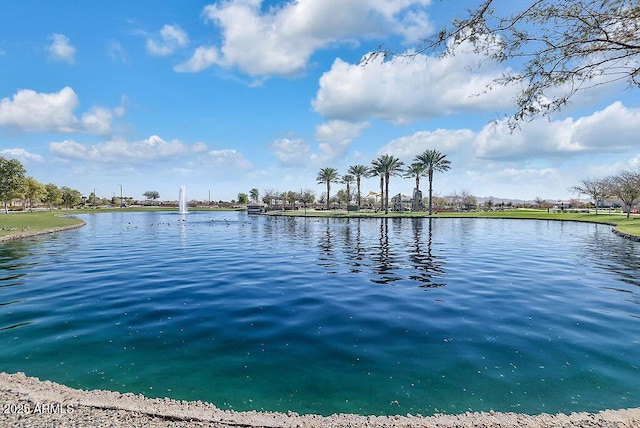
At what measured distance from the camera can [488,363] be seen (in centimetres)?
644

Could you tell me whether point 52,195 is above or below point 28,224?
above

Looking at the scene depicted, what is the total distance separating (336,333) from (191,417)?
3993mm

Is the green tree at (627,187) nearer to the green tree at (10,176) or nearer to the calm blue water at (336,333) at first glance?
the calm blue water at (336,333)

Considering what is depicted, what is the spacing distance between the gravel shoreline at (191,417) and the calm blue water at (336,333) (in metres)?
0.40

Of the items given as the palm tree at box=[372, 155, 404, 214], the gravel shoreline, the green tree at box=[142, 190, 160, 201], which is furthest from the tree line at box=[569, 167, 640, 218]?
the green tree at box=[142, 190, 160, 201]

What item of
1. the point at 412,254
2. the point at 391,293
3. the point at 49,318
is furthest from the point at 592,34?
the point at 412,254

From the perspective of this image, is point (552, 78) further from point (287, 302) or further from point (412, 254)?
point (412, 254)

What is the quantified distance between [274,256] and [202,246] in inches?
271

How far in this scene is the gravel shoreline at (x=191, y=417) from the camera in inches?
173

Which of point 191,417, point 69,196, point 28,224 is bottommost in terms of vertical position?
point 191,417

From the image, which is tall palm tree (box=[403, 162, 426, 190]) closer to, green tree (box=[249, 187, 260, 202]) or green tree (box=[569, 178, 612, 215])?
green tree (box=[569, 178, 612, 215])

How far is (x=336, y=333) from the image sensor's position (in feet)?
26.3

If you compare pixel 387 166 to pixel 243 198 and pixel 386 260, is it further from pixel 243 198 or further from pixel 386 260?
pixel 243 198

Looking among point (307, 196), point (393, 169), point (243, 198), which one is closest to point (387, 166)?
point (393, 169)
